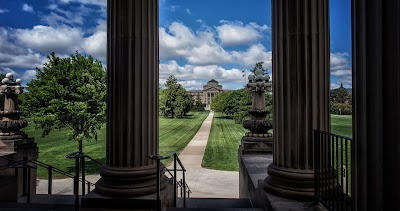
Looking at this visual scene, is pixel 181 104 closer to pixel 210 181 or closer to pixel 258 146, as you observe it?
pixel 210 181

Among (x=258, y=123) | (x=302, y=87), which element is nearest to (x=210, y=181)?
(x=258, y=123)

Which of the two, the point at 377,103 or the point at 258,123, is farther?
the point at 258,123

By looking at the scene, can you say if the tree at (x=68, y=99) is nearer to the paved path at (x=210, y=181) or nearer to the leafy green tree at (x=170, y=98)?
the paved path at (x=210, y=181)

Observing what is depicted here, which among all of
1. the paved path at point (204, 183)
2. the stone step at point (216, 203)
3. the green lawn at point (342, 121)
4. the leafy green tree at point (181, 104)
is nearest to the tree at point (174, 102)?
the leafy green tree at point (181, 104)

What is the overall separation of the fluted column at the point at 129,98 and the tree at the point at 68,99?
14.8 metres

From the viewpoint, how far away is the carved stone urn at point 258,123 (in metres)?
9.69

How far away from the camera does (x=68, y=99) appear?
18938 mm

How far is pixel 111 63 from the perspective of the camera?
16.2 ft

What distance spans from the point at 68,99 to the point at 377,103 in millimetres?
20135

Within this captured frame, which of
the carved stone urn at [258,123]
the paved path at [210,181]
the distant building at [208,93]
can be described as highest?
the distant building at [208,93]

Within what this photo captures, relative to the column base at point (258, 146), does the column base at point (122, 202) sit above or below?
below

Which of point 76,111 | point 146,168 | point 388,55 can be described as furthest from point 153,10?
point 76,111

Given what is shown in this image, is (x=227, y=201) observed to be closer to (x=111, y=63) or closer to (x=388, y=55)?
(x=111, y=63)

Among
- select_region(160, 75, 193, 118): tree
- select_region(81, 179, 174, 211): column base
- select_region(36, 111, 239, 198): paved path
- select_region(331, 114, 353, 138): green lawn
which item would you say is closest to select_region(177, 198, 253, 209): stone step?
select_region(81, 179, 174, 211): column base
